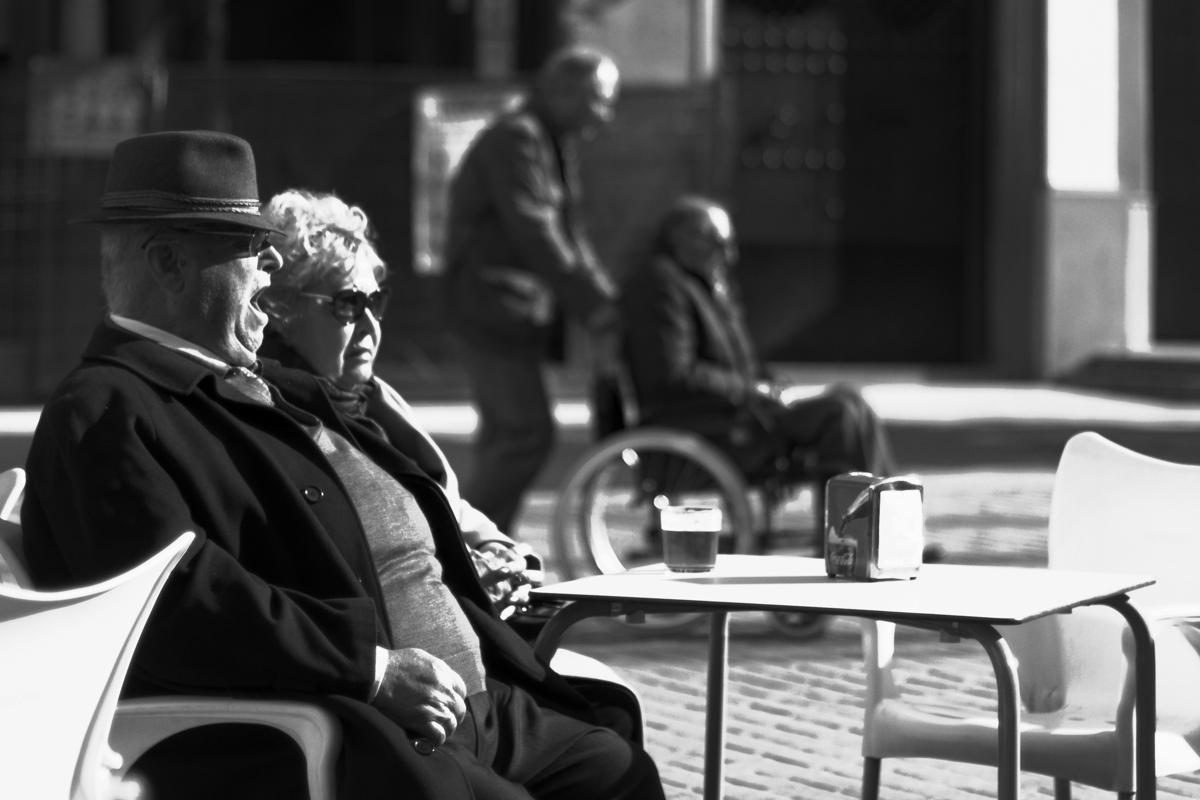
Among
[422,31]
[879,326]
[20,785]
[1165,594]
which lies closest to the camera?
[20,785]

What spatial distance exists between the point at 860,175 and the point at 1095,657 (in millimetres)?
14285

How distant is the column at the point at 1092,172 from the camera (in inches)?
693

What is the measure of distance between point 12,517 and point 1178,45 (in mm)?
17185

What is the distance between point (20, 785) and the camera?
206 centimetres

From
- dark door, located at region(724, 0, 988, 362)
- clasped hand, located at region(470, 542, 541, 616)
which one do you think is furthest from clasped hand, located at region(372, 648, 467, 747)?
dark door, located at region(724, 0, 988, 362)

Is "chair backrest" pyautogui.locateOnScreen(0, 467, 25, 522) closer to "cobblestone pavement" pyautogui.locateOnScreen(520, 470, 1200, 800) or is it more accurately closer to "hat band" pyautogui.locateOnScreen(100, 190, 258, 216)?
"hat band" pyautogui.locateOnScreen(100, 190, 258, 216)

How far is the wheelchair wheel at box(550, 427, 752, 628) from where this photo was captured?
21.8 ft

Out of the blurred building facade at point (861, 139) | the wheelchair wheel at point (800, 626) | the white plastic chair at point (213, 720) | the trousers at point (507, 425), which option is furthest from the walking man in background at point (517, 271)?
the blurred building facade at point (861, 139)

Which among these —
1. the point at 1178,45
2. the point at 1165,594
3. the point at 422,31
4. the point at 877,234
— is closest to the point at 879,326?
the point at 877,234

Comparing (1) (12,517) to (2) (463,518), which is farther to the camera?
(2) (463,518)

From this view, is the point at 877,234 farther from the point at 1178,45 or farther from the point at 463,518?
the point at 463,518

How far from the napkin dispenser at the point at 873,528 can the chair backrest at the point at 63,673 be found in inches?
53.1

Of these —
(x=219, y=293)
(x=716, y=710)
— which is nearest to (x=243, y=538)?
(x=219, y=293)

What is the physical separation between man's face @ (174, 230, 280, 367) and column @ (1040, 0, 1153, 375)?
15.5 m
